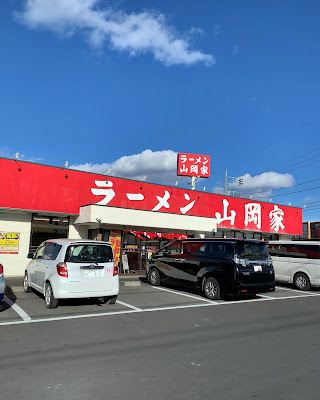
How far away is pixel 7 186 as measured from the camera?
14398 mm

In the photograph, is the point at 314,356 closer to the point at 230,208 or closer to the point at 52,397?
the point at 52,397

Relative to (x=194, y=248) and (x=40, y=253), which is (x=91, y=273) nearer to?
(x=40, y=253)

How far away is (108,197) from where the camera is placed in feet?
55.8

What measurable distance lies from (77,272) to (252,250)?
552cm

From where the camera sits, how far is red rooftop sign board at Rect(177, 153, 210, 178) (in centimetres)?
2873

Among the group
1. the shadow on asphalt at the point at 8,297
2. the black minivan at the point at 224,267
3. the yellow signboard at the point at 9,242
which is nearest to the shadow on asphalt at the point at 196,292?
the black minivan at the point at 224,267

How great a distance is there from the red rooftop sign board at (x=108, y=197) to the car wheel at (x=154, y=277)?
12.8ft

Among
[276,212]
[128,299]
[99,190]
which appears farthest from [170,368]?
[276,212]

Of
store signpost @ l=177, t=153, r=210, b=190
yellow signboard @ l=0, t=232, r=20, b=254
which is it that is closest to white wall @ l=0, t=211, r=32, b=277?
yellow signboard @ l=0, t=232, r=20, b=254

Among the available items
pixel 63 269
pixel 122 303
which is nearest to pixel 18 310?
pixel 63 269

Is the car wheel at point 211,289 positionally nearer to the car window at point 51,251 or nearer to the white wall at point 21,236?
the car window at point 51,251

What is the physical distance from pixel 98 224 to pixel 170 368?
11.7m

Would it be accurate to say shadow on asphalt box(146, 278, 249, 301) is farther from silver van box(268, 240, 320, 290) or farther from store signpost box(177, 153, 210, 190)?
store signpost box(177, 153, 210, 190)

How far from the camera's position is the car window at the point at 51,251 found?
9.04 m
